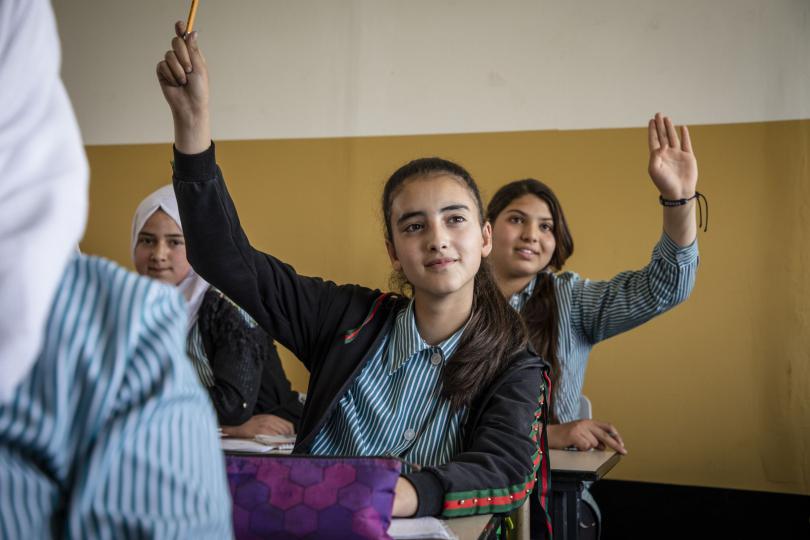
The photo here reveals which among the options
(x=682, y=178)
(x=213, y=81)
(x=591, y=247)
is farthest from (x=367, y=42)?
(x=682, y=178)

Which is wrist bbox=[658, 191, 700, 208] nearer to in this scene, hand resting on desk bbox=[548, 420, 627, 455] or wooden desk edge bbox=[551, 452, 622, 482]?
hand resting on desk bbox=[548, 420, 627, 455]

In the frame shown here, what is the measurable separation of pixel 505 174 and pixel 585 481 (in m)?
2.05

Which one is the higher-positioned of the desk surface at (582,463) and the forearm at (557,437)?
the forearm at (557,437)

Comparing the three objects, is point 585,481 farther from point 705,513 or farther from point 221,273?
point 705,513

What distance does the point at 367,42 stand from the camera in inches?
153

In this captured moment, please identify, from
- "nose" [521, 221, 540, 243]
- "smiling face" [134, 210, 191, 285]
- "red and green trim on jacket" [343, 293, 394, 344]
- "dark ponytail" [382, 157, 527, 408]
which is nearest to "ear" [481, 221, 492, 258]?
"dark ponytail" [382, 157, 527, 408]

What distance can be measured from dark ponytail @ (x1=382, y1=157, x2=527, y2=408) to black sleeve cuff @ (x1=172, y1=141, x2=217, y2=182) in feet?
1.49

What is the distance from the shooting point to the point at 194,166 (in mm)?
1355

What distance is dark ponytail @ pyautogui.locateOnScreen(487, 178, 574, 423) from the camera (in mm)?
2461

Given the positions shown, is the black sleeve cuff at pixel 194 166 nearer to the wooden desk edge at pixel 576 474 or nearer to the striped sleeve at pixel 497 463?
the striped sleeve at pixel 497 463

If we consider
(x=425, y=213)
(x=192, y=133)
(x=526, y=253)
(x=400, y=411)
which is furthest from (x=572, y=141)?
(x=192, y=133)

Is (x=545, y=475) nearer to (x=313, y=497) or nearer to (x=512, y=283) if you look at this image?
(x=313, y=497)

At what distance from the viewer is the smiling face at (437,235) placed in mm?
1547

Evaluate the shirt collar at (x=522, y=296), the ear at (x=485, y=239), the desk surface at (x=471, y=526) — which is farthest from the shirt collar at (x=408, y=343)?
the shirt collar at (x=522, y=296)
